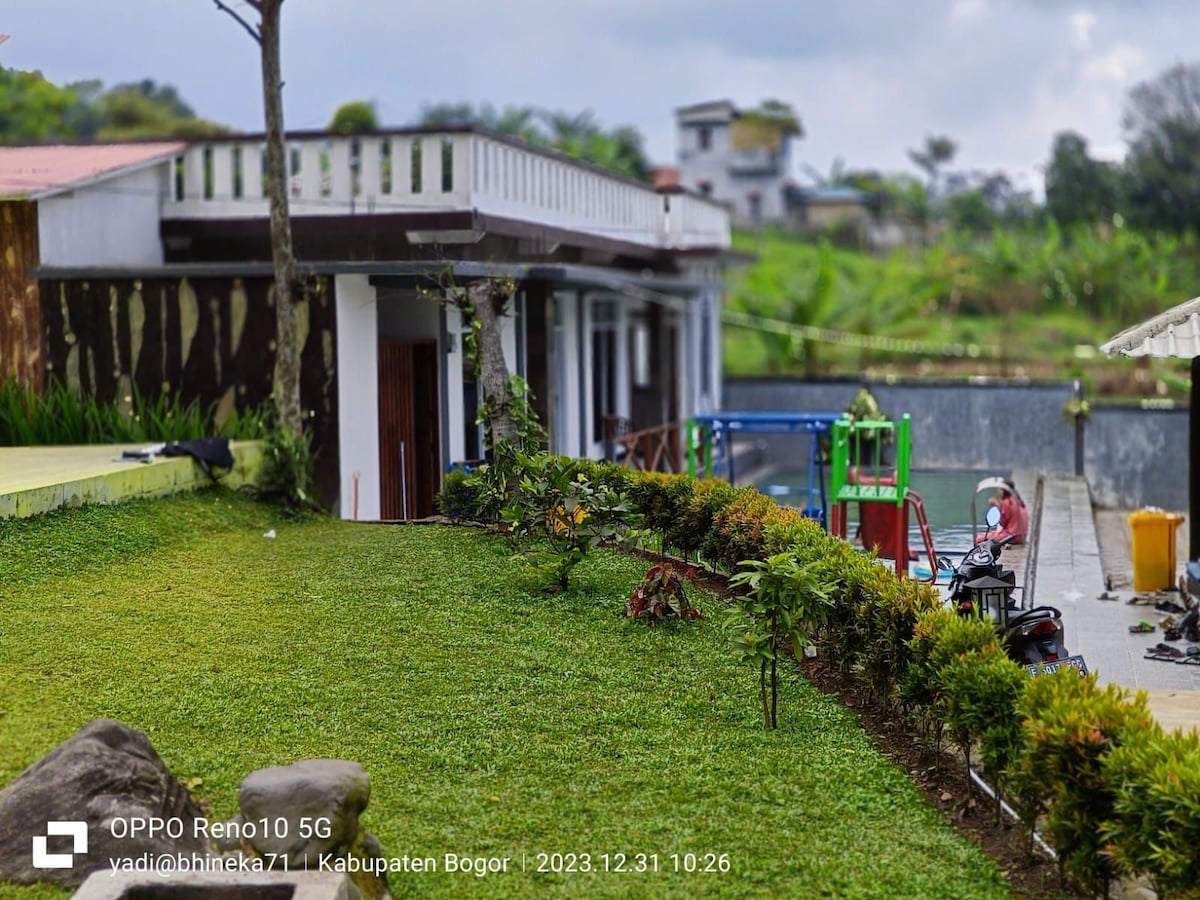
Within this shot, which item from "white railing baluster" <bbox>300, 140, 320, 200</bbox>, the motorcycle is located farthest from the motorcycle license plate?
"white railing baluster" <bbox>300, 140, 320, 200</bbox>

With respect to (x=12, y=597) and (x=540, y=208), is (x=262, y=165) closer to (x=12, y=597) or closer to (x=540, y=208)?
(x=540, y=208)

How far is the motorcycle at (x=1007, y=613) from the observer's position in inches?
326

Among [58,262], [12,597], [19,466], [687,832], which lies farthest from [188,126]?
[687,832]

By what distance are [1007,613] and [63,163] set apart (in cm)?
1076

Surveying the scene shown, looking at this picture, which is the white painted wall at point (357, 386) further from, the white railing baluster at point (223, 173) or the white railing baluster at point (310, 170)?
the white railing baluster at point (223, 173)

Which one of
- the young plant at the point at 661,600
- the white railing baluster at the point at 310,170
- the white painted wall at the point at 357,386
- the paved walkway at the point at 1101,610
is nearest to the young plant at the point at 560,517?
the young plant at the point at 661,600

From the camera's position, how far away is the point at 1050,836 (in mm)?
5961

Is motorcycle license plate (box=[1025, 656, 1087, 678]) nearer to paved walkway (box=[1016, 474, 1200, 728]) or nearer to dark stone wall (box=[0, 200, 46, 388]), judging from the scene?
paved walkway (box=[1016, 474, 1200, 728])

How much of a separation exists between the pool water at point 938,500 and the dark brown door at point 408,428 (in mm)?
3892

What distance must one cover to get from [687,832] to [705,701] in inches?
64.6

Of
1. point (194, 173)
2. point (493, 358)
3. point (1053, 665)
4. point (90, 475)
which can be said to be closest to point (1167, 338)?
point (1053, 665)

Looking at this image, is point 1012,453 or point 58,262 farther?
point 1012,453

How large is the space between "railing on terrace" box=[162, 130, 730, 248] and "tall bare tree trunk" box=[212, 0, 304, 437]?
4.77 feet

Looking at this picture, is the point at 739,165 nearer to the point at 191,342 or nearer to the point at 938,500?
the point at 938,500
